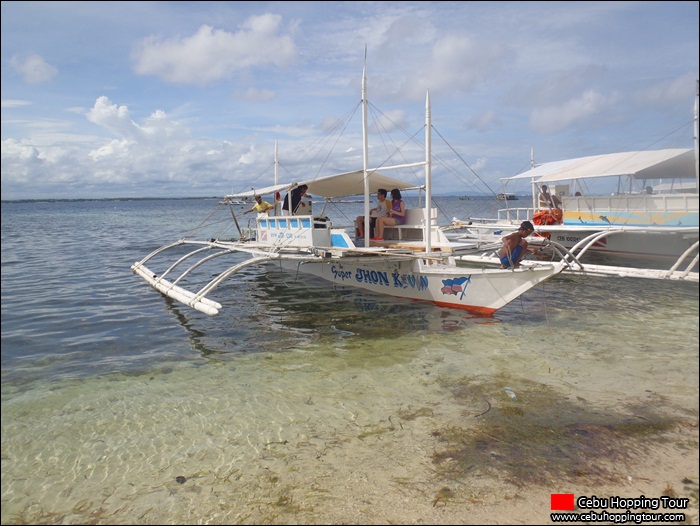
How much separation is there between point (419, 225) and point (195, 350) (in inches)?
290

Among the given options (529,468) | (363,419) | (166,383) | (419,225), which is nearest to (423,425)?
(363,419)

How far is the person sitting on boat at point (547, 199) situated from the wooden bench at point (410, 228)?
10.9 meters

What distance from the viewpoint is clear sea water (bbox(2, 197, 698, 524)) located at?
448 cm

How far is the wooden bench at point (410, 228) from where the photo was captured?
44.8 feet

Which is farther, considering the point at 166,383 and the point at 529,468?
the point at 166,383

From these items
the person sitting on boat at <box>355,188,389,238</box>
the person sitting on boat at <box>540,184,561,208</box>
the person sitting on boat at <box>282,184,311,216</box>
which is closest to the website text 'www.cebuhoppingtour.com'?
the person sitting on boat at <box>355,188,389,238</box>

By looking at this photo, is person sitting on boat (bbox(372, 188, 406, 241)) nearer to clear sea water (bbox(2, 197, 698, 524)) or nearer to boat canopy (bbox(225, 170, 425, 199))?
boat canopy (bbox(225, 170, 425, 199))

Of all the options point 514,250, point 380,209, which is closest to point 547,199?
point 380,209

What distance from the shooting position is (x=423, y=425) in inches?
230

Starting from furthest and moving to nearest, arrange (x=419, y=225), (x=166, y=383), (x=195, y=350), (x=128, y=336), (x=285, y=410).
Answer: (x=419, y=225) < (x=128, y=336) < (x=195, y=350) < (x=166, y=383) < (x=285, y=410)

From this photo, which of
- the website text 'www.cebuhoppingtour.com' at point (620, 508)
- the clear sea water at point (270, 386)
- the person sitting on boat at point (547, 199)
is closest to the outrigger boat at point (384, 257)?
the clear sea water at point (270, 386)

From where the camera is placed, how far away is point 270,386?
24.0ft

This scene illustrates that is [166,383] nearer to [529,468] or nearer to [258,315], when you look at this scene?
[258,315]

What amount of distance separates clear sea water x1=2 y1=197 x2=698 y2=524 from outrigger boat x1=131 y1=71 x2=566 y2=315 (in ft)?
2.20
